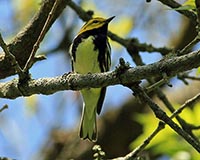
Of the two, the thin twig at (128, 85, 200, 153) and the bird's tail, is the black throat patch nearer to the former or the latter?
the bird's tail

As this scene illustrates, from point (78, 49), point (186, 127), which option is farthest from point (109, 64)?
point (186, 127)

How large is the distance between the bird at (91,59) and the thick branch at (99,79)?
3.06 feet

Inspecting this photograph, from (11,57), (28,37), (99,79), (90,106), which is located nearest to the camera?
(99,79)

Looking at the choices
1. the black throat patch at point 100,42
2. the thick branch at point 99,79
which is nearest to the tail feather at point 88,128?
the black throat patch at point 100,42

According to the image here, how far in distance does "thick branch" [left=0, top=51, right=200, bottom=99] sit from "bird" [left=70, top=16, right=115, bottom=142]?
3.06ft

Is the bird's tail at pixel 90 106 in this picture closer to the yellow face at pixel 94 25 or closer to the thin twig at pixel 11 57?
the yellow face at pixel 94 25

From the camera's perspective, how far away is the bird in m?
3.06

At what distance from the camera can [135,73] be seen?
168 centimetres

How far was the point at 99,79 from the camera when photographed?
1777 mm

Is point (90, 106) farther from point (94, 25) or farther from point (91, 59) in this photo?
point (94, 25)

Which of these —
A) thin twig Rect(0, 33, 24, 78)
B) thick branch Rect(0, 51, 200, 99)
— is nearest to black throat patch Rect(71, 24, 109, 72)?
thick branch Rect(0, 51, 200, 99)

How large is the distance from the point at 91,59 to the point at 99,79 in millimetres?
1300

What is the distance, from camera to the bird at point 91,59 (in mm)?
3059

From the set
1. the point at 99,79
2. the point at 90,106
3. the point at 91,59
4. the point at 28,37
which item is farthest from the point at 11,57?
the point at 90,106
